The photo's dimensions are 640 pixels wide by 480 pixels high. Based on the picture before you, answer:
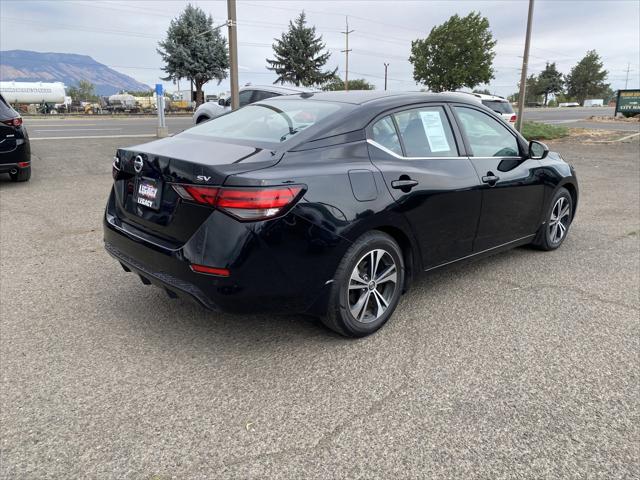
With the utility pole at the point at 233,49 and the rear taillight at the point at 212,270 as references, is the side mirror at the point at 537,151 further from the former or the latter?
the utility pole at the point at 233,49

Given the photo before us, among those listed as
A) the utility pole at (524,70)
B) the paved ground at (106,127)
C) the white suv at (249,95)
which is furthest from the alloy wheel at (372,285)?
the utility pole at (524,70)

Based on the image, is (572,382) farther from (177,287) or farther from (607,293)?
(177,287)

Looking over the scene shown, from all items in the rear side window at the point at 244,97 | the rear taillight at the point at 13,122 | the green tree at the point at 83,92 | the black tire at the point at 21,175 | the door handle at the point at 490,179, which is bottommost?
the black tire at the point at 21,175

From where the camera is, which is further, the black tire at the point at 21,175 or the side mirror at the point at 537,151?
the black tire at the point at 21,175

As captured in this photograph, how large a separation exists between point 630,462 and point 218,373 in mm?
2048

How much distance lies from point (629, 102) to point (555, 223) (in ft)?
112

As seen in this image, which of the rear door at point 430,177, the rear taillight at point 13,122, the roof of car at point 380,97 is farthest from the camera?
the rear taillight at point 13,122

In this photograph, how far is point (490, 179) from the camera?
4000mm

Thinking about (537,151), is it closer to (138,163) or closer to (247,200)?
(247,200)

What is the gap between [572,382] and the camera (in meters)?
2.82

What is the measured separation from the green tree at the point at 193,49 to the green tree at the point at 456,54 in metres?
18.5

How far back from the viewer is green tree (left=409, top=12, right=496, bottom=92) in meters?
46.1

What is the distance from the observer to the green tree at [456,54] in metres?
46.1

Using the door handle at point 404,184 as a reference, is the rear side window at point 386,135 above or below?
above
